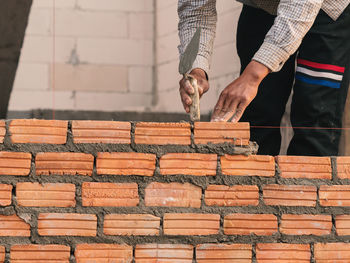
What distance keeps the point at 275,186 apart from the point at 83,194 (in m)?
0.58

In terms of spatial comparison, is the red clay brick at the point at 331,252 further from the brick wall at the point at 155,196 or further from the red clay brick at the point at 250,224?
the red clay brick at the point at 250,224

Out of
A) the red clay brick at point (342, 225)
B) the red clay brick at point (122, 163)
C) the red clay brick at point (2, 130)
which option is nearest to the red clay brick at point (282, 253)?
the red clay brick at point (342, 225)

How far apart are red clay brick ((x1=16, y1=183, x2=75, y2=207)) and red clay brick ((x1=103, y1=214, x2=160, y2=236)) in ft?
0.40

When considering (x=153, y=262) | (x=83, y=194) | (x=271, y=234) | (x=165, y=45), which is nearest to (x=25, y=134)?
(x=83, y=194)

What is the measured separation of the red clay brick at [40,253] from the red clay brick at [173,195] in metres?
0.28

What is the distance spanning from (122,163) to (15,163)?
31cm

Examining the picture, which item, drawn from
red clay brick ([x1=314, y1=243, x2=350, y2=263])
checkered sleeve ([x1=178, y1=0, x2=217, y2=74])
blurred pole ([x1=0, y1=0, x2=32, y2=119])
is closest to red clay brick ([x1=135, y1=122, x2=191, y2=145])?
red clay brick ([x1=314, y1=243, x2=350, y2=263])

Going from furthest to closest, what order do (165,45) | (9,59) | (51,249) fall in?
(165,45) → (9,59) → (51,249)

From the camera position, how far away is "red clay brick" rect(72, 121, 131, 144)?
2061mm

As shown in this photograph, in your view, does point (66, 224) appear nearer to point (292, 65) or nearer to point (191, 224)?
point (191, 224)

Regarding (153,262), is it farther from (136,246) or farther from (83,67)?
(83,67)

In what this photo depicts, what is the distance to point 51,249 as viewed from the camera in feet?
6.66

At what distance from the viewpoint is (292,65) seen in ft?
9.23

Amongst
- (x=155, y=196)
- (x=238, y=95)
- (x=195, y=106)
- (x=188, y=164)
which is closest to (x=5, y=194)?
(x=155, y=196)
